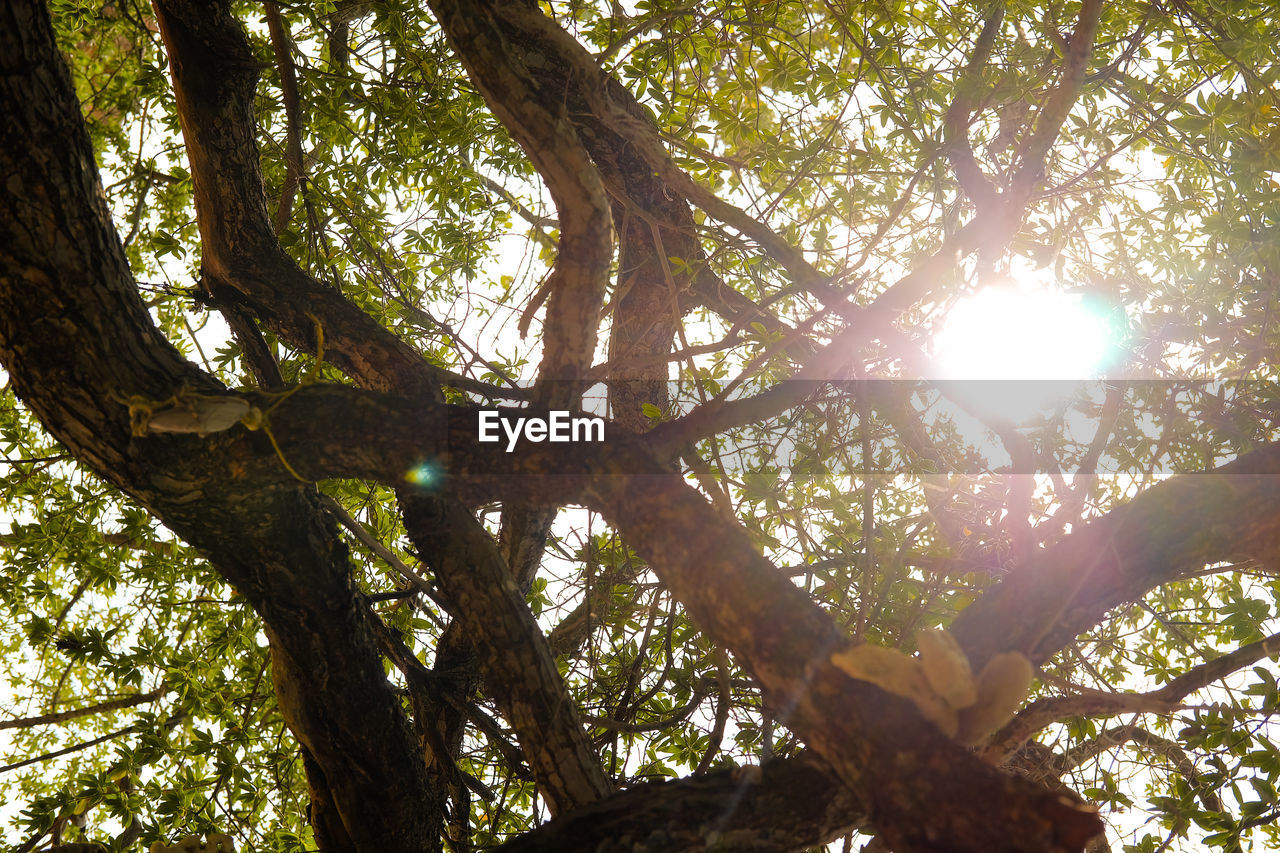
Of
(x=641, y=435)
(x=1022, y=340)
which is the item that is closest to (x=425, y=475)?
(x=641, y=435)

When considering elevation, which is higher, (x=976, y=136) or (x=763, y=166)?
(x=976, y=136)

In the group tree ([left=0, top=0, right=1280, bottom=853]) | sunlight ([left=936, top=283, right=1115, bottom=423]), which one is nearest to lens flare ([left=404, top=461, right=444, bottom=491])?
tree ([left=0, top=0, right=1280, bottom=853])

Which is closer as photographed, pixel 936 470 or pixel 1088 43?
pixel 1088 43

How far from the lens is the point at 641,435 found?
5.91 ft

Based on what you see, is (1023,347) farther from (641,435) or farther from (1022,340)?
(641,435)

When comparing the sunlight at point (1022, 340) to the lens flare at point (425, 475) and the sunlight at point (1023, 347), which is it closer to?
the sunlight at point (1023, 347)

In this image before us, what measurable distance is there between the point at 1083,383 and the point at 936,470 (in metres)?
0.68

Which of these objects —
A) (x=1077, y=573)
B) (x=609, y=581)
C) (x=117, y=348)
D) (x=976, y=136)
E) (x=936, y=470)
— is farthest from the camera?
(x=976, y=136)

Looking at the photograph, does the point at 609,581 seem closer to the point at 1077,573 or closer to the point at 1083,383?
the point at 1077,573

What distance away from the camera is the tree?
152 centimetres

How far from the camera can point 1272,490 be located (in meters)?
1.52

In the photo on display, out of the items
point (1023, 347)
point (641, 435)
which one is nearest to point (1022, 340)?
point (1023, 347)

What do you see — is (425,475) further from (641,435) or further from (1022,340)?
(1022,340)

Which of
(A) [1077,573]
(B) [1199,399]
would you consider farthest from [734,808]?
(B) [1199,399]
